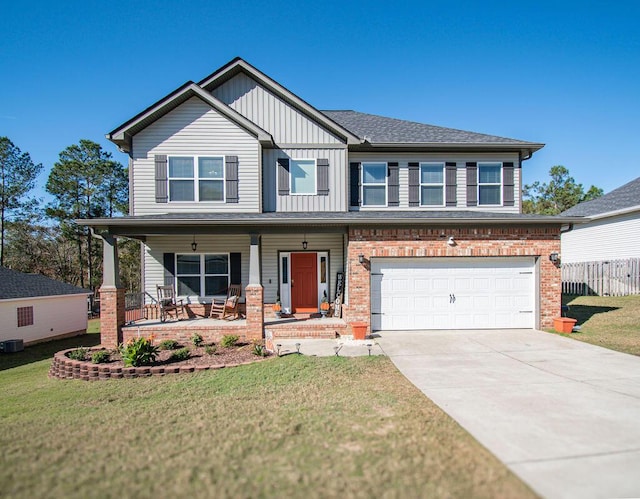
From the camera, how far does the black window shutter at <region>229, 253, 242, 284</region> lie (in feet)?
39.8

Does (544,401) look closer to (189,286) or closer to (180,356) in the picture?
(180,356)

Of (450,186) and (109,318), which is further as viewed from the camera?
(450,186)

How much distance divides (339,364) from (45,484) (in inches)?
199

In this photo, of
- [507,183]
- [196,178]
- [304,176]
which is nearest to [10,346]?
[196,178]

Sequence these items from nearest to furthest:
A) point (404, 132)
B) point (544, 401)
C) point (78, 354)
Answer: point (544, 401), point (78, 354), point (404, 132)

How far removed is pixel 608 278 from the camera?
52.9 ft

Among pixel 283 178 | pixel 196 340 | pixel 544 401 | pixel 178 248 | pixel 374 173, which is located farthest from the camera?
pixel 374 173

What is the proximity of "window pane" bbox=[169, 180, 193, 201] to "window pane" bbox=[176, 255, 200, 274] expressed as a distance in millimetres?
1975

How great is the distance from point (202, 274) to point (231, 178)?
340 centimetres

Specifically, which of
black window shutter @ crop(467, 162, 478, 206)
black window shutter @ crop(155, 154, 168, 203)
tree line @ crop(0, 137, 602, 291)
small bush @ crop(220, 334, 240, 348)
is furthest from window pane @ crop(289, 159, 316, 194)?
tree line @ crop(0, 137, 602, 291)

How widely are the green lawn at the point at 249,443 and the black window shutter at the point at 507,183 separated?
8.61 meters

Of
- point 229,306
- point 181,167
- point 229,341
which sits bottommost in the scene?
point 229,341

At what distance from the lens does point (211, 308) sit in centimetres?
1181

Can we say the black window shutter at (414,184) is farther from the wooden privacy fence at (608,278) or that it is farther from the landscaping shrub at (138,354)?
the wooden privacy fence at (608,278)
